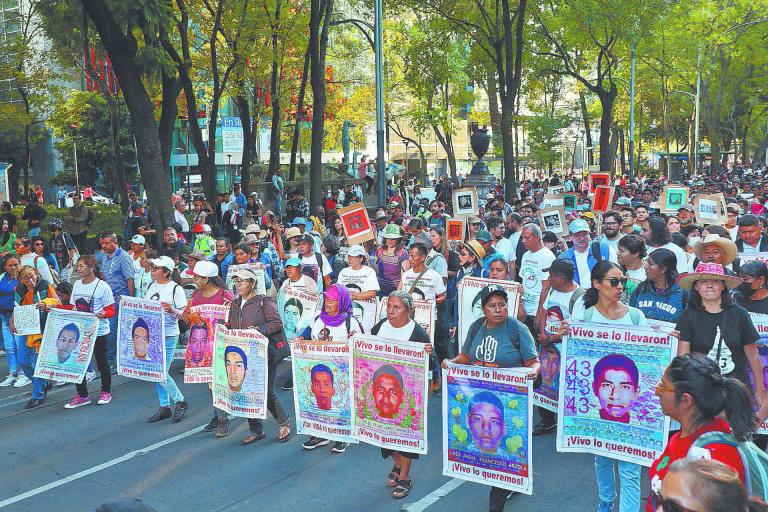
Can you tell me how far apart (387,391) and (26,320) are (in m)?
5.64

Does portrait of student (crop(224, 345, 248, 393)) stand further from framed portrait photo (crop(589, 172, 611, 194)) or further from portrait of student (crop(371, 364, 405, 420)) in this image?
framed portrait photo (crop(589, 172, 611, 194))

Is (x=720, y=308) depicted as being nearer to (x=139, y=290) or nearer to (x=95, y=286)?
(x=95, y=286)

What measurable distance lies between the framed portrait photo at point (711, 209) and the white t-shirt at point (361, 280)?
6.04m

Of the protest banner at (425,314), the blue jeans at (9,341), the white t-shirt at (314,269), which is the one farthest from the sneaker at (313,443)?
A: the blue jeans at (9,341)

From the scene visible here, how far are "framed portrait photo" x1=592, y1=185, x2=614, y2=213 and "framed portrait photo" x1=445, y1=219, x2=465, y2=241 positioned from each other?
8.89ft

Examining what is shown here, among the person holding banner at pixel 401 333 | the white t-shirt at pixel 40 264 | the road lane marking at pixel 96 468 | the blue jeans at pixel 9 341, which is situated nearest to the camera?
the person holding banner at pixel 401 333

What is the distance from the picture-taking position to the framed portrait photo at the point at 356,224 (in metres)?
12.8

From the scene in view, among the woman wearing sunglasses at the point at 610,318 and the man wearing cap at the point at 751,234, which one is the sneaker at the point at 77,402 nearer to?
the woman wearing sunglasses at the point at 610,318

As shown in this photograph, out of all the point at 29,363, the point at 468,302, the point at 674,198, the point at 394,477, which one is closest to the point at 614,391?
the point at 394,477

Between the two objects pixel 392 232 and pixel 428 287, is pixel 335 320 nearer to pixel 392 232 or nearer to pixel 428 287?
pixel 428 287

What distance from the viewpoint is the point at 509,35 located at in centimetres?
2242

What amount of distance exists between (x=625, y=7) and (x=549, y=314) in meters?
19.2

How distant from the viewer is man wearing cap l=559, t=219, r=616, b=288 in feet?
30.1

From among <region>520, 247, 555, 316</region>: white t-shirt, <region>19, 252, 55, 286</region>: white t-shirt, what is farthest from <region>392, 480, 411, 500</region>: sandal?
<region>19, 252, 55, 286</region>: white t-shirt
